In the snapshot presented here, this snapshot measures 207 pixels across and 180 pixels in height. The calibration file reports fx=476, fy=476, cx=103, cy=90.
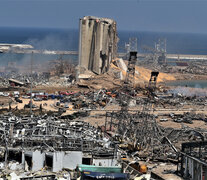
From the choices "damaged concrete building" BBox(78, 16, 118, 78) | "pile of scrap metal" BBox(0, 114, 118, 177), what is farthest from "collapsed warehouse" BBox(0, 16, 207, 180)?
"damaged concrete building" BBox(78, 16, 118, 78)

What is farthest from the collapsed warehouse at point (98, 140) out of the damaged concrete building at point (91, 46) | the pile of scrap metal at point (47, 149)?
the damaged concrete building at point (91, 46)

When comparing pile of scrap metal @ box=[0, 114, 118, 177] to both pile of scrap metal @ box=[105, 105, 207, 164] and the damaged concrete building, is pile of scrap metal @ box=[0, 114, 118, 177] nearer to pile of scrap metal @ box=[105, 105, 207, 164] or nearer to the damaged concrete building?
pile of scrap metal @ box=[105, 105, 207, 164]

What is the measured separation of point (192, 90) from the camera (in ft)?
207

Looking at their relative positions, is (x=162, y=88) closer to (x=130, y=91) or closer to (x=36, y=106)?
(x=130, y=91)

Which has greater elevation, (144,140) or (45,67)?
(45,67)

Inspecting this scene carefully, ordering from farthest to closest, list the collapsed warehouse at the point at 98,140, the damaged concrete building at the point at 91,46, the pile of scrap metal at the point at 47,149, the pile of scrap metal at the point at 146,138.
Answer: the damaged concrete building at the point at 91,46 < the pile of scrap metal at the point at 146,138 < the pile of scrap metal at the point at 47,149 < the collapsed warehouse at the point at 98,140

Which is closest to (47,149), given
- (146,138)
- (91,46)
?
(146,138)

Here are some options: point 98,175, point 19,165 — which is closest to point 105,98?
point 19,165

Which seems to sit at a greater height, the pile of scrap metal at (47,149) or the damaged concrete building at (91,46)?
the damaged concrete building at (91,46)

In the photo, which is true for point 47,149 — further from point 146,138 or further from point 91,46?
point 91,46

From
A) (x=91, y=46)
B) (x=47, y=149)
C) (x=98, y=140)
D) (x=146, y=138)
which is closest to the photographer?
(x=47, y=149)

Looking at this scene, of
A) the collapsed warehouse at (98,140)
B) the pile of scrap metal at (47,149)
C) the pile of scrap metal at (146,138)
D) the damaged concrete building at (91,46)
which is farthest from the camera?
the damaged concrete building at (91,46)

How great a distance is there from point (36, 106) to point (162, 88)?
974 inches

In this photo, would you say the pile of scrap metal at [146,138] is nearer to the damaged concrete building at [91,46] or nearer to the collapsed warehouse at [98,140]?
the collapsed warehouse at [98,140]
